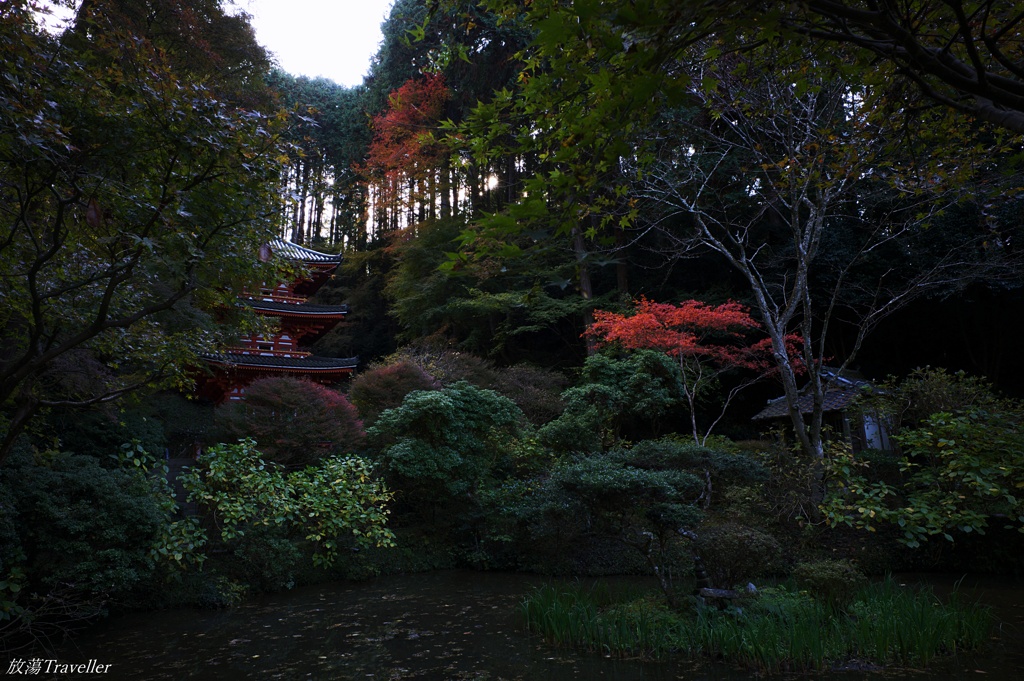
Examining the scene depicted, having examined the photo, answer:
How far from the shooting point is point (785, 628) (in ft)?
14.7

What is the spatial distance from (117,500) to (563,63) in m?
6.57

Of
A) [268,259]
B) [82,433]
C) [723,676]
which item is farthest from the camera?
[82,433]

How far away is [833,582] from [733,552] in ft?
2.54

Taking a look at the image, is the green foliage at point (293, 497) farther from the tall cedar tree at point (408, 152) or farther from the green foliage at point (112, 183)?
the tall cedar tree at point (408, 152)

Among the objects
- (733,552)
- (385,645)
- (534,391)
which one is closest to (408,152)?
(534,391)

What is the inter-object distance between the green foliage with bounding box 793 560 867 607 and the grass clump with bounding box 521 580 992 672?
Answer: 50 mm

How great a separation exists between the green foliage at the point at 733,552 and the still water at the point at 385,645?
1.02 metres

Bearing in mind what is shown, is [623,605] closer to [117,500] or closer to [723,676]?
[723,676]

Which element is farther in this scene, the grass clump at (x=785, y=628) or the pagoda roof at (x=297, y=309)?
the pagoda roof at (x=297, y=309)

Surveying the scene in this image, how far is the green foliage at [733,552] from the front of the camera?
17.2 ft

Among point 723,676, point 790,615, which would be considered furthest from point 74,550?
point 790,615

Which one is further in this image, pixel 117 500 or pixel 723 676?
pixel 117 500

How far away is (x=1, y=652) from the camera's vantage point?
532cm

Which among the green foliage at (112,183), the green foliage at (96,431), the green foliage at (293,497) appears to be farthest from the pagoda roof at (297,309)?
the green foliage at (112,183)
